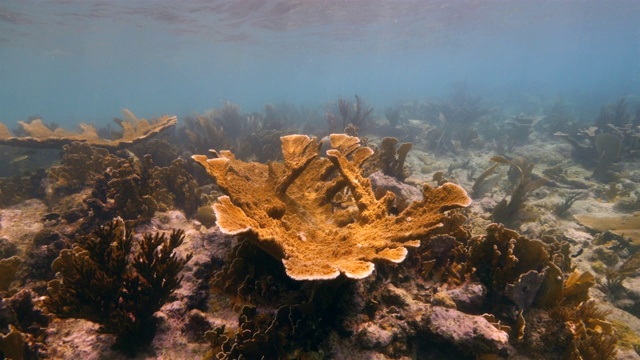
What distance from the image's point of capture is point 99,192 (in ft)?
16.7

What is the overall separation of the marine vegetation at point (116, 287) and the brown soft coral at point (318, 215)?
0.82m

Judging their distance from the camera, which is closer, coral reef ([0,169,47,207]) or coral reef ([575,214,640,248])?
coral reef ([0,169,47,207])

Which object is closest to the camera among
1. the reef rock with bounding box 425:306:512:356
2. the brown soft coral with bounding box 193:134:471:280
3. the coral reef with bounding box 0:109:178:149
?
the brown soft coral with bounding box 193:134:471:280

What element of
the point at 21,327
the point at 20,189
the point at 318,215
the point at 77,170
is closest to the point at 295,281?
the point at 318,215

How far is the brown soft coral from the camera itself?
241 centimetres

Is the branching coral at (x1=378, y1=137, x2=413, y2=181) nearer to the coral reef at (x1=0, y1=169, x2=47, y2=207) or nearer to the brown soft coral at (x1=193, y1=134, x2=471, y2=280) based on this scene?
the brown soft coral at (x1=193, y1=134, x2=471, y2=280)

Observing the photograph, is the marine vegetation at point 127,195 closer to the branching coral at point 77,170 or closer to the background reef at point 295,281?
the background reef at point 295,281

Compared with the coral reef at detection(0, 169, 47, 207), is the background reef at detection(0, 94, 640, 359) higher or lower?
higher

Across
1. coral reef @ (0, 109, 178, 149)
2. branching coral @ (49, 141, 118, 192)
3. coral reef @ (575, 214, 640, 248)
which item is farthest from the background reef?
coral reef @ (0, 109, 178, 149)

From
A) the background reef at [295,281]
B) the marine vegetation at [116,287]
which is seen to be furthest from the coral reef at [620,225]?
the marine vegetation at [116,287]

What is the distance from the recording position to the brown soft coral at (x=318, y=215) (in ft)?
7.92

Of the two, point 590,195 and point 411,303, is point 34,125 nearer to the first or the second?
point 411,303

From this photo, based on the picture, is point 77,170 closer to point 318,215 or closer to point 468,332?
point 318,215

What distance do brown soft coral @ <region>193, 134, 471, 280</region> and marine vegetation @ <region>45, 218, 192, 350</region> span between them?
823 mm
